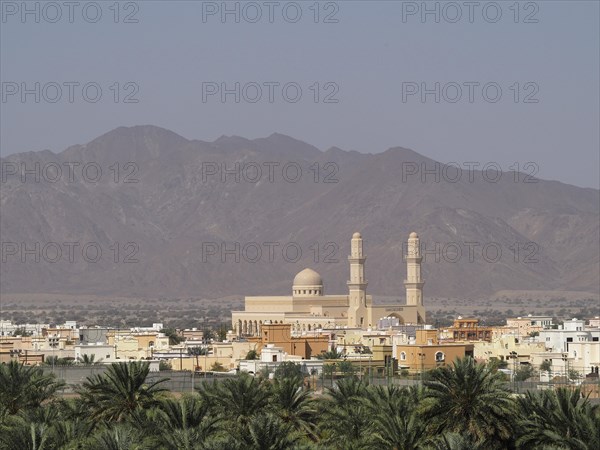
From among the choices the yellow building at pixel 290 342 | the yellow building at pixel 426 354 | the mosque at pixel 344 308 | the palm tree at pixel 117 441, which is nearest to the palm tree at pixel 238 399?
the palm tree at pixel 117 441

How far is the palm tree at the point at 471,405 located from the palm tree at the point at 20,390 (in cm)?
930

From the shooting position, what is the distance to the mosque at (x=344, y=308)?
10544 cm

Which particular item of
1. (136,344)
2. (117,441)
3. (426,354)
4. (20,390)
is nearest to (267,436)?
(117,441)

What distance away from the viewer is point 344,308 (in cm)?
10981

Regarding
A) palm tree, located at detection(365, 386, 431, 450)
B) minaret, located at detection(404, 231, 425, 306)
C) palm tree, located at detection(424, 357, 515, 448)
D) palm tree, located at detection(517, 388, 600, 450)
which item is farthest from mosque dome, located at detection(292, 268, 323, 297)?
palm tree, located at detection(517, 388, 600, 450)

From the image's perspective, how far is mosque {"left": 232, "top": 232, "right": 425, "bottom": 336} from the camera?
105m

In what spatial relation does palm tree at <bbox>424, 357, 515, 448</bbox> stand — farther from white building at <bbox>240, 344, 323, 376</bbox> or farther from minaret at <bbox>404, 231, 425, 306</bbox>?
minaret at <bbox>404, 231, 425, 306</bbox>

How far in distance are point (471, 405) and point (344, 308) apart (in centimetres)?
7978

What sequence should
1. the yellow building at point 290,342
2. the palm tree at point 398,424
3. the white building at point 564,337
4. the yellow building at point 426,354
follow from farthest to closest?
the white building at point 564,337, the yellow building at point 290,342, the yellow building at point 426,354, the palm tree at point 398,424

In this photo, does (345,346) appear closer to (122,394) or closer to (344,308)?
(344,308)

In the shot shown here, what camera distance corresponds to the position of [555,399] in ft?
96.0

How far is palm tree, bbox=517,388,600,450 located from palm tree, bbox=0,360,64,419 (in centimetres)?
1091

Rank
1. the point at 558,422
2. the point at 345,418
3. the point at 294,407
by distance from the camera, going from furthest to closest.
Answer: the point at 294,407
the point at 345,418
the point at 558,422

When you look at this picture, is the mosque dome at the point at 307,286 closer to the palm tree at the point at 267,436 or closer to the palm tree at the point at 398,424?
the palm tree at the point at 398,424
